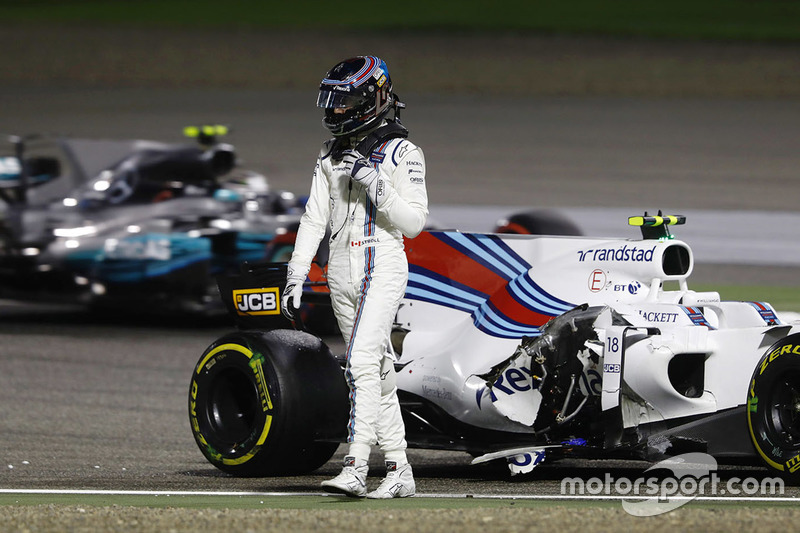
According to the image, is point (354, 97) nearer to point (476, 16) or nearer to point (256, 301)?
point (256, 301)

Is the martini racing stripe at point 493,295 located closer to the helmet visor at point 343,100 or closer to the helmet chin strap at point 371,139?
the helmet chin strap at point 371,139

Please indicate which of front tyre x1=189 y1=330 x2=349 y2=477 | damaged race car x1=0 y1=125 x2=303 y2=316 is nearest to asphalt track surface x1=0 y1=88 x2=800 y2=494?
front tyre x1=189 y1=330 x2=349 y2=477

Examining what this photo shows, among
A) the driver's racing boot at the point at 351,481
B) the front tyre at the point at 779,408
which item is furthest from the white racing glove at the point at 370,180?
the front tyre at the point at 779,408

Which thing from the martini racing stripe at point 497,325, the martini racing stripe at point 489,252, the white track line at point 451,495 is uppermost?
the martini racing stripe at point 489,252

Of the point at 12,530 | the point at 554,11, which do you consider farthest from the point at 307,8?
the point at 12,530

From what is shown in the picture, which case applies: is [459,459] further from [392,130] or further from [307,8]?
[307,8]

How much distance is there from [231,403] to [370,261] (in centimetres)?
136

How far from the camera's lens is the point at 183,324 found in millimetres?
13906

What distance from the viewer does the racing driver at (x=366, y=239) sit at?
19.7 feet

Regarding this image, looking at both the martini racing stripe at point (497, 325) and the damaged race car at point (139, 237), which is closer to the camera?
the martini racing stripe at point (497, 325)

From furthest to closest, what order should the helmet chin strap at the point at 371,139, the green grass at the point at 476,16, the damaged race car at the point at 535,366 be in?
1. the green grass at the point at 476,16
2. the helmet chin strap at the point at 371,139
3. the damaged race car at the point at 535,366

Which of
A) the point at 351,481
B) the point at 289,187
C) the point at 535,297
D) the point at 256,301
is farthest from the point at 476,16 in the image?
the point at 351,481

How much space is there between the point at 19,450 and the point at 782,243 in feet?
35.0

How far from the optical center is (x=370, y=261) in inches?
241
